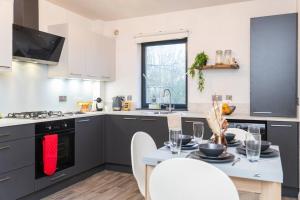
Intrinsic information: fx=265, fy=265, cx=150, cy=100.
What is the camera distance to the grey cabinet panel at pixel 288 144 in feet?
9.50

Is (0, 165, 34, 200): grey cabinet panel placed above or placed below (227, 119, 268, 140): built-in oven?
below

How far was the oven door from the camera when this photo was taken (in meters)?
2.77

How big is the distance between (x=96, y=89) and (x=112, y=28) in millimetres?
1088

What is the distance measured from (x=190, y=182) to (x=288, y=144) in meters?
2.29

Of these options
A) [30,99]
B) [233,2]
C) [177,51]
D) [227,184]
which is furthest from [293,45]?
[30,99]

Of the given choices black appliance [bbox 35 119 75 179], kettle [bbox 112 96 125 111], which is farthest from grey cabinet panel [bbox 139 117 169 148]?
black appliance [bbox 35 119 75 179]

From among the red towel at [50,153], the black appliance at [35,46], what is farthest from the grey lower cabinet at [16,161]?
the black appliance at [35,46]

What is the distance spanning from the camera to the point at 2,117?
2928 mm

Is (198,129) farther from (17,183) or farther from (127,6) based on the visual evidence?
(127,6)

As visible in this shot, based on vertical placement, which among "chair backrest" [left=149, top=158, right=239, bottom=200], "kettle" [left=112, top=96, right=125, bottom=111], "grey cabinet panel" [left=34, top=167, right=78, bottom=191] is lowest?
"grey cabinet panel" [left=34, top=167, right=78, bottom=191]

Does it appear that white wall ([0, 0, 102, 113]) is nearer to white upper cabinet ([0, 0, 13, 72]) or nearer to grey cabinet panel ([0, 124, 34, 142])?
white upper cabinet ([0, 0, 13, 72])

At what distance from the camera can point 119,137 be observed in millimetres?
3789

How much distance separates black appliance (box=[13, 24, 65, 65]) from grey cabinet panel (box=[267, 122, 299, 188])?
9.02ft

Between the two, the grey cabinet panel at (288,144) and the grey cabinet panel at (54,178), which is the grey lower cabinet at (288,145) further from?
the grey cabinet panel at (54,178)
